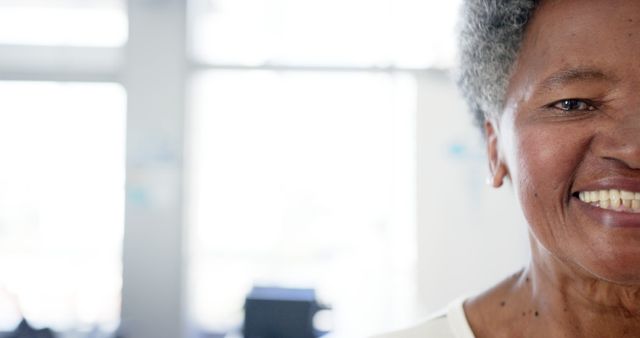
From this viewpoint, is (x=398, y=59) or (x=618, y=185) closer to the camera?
(x=618, y=185)

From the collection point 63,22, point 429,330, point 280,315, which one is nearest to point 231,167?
point 280,315

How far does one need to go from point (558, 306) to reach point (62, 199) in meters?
2.97

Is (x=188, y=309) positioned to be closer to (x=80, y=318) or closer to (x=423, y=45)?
(x=80, y=318)

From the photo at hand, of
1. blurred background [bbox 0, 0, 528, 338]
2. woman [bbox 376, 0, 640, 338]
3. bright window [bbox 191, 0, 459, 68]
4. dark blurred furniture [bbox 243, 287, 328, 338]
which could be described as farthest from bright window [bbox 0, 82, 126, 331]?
woman [bbox 376, 0, 640, 338]

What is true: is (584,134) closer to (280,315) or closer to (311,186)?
(280,315)

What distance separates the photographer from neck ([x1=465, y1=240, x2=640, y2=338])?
83 centimetres

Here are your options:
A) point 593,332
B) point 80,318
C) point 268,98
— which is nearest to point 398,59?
point 268,98

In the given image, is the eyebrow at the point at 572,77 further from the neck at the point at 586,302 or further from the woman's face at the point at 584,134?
the neck at the point at 586,302

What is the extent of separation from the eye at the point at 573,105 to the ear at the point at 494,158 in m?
0.15

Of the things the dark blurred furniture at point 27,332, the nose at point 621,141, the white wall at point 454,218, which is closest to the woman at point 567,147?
the nose at point 621,141

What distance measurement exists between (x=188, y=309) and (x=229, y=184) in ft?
2.34

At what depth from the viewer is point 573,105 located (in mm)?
749

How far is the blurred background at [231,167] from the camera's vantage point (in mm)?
3205

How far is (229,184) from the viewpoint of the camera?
10.8ft
